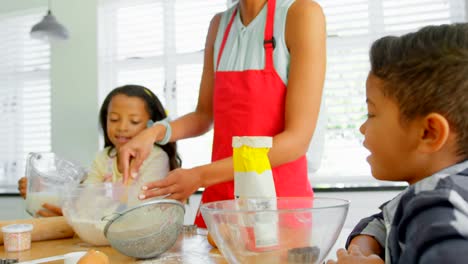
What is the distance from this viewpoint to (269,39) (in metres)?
1.32

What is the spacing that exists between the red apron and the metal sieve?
464 mm

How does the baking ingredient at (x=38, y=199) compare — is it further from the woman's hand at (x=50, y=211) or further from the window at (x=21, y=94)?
the window at (x=21, y=94)

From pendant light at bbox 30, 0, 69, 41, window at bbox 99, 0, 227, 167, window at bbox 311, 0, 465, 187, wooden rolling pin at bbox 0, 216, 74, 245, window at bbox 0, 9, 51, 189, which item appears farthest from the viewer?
window at bbox 0, 9, 51, 189

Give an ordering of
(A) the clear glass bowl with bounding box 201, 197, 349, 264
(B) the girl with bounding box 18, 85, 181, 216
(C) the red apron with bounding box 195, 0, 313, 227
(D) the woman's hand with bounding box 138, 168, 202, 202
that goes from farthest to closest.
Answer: (B) the girl with bounding box 18, 85, 181, 216 → (C) the red apron with bounding box 195, 0, 313, 227 → (D) the woman's hand with bounding box 138, 168, 202, 202 → (A) the clear glass bowl with bounding box 201, 197, 349, 264

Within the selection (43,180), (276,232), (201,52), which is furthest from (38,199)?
(201,52)

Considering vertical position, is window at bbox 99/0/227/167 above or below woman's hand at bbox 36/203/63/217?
above

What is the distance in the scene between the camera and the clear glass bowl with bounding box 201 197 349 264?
0.57m

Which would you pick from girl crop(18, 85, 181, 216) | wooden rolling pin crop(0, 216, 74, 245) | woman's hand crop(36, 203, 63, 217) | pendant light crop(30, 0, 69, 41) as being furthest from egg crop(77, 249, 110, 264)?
pendant light crop(30, 0, 69, 41)

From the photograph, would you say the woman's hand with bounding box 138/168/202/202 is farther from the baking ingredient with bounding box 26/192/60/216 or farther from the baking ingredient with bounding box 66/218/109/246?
the baking ingredient with bounding box 26/192/60/216

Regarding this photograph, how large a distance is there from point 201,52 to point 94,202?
248cm

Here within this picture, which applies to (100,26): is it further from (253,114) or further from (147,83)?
(253,114)

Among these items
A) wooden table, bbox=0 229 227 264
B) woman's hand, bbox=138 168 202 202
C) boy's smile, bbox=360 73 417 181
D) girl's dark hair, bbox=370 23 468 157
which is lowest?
wooden table, bbox=0 229 227 264

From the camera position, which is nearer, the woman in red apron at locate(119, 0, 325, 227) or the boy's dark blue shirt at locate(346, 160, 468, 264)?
the boy's dark blue shirt at locate(346, 160, 468, 264)

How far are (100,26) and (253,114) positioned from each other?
8.84 ft
